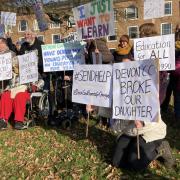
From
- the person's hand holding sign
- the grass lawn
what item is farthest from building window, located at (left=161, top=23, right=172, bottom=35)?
the person's hand holding sign

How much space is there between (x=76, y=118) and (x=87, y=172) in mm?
2776

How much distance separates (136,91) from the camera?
6.12m

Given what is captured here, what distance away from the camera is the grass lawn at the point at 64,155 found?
6281mm

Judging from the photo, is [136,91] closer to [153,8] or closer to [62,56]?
[62,56]

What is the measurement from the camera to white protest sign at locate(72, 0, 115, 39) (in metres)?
7.60

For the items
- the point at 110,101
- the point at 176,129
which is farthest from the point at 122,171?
the point at 176,129

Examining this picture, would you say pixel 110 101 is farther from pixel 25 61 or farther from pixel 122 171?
pixel 25 61

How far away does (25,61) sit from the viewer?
9180mm

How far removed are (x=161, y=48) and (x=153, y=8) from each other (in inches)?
107

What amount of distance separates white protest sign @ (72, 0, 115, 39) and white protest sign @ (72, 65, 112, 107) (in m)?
0.93

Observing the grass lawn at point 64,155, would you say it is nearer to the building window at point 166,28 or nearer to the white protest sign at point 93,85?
the white protest sign at point 93,85

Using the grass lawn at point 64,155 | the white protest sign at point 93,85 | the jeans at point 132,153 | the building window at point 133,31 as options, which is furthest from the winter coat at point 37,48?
the building window at point 133,31

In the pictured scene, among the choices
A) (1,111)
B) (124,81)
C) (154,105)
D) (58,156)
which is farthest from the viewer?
(1,111)

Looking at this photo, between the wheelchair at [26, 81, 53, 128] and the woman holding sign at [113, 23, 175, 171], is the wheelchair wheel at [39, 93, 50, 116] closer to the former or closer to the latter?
the wheelchair at [26, 81, 53, 128]
